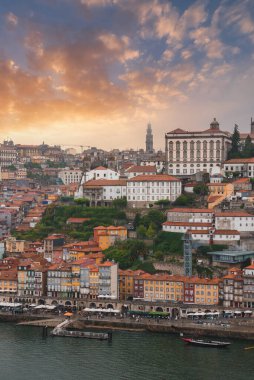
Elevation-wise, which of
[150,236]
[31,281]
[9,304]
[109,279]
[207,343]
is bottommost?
[207,343]

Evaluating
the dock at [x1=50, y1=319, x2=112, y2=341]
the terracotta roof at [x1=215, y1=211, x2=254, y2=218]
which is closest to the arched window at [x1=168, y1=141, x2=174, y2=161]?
the terracotta roof at [x1=215, y1=211, x2=254, y2=218]

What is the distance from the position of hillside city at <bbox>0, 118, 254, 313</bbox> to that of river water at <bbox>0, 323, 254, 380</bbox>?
15.1 feet

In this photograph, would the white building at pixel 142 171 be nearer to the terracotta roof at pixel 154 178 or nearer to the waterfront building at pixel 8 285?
the terracotta roof at pixel 154 178

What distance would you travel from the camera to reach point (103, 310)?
37719mm

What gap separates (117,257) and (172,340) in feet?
Result: 32.8

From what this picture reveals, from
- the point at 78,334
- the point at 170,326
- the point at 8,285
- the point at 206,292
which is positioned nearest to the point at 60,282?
the point at 8,285

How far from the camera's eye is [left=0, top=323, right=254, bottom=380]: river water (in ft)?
92.9

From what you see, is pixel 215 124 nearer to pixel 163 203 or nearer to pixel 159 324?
pixel 163 203

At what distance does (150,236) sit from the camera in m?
44.9

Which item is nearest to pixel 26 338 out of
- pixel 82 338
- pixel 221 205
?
pixel 82 338

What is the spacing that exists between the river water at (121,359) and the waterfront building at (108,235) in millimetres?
11070

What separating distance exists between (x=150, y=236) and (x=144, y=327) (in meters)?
10.2

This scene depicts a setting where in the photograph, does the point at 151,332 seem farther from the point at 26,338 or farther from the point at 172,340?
the point at 26,338

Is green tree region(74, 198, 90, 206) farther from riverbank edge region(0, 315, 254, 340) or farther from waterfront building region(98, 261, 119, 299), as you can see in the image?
riverbank edge region(0, 315, 254, 340)
